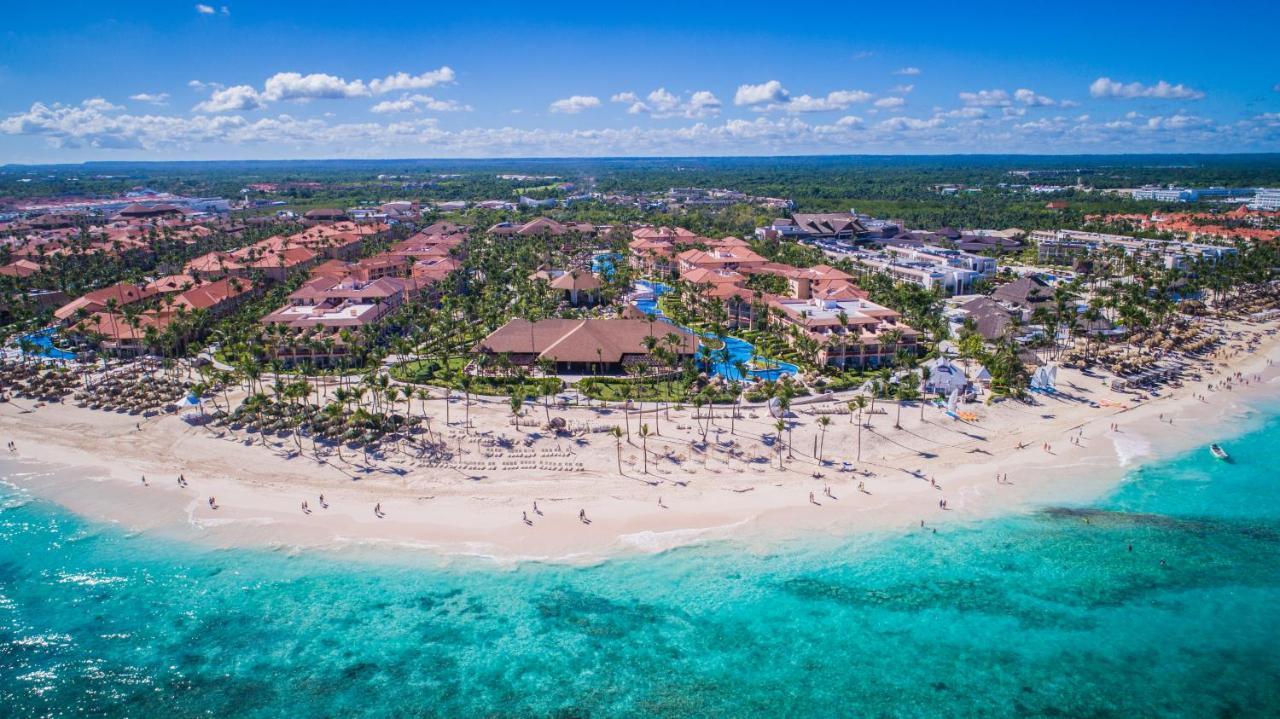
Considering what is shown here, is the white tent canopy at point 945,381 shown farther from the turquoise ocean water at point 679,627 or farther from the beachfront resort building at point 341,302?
the beachfront resort building at point 341,302

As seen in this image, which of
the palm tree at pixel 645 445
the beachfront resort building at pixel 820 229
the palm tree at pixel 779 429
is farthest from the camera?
the beachfront resort building at pixel 820 229

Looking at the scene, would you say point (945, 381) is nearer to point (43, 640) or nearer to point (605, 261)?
point (43, 640)

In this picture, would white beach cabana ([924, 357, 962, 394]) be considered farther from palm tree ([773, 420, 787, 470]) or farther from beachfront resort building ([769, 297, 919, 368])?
palm tree ([773, 420, 787, 470])

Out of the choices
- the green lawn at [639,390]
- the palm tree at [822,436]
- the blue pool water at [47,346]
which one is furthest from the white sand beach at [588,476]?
the blue pool water at [47,346]

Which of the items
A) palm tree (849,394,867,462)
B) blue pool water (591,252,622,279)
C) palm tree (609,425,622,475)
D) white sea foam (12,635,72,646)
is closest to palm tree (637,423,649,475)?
palm tree (609,425,622,475)

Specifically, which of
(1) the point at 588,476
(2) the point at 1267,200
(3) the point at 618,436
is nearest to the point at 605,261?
(3) the point at 618,436

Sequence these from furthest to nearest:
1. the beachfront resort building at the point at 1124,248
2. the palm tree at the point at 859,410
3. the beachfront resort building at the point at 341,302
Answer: the beachfront resort building at the point at 1124,248
the beachfront resort building at the point at 341,302
the palm tree at the point at 859,410

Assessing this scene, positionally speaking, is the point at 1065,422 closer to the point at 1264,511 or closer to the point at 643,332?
the point at 1264,511
